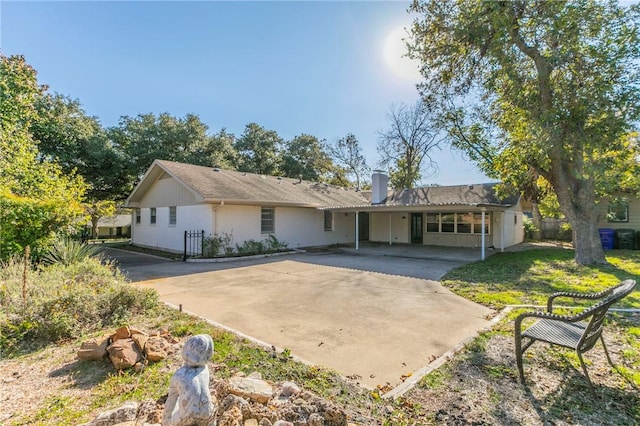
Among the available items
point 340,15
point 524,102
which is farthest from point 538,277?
point 340,15

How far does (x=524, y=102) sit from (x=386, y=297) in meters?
8.66

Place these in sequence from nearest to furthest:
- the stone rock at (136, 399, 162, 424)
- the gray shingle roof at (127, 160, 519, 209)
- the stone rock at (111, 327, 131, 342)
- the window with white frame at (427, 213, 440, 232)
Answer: the stone rock at (136, 399, 162, 424)
the stone rock at (111, 327, 131, 342)
the gray shingle roof at (127, 160, 519, 209)
the window with white frame at (427, 213, 440, 232)

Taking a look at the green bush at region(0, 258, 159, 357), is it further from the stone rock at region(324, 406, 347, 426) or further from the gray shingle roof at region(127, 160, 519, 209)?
the gray shingle roof at region(127, 160, 519, 209)

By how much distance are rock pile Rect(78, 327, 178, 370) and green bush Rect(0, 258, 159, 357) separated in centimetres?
102

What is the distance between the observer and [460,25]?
33.7 feet

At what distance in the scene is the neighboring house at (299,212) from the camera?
13.5 meters

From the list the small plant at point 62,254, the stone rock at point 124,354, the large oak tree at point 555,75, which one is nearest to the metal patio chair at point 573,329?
the stone rock at point 124,354

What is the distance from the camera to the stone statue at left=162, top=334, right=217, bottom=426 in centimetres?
200

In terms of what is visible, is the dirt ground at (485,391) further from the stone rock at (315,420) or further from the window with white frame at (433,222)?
the window with white frame at (433,222)

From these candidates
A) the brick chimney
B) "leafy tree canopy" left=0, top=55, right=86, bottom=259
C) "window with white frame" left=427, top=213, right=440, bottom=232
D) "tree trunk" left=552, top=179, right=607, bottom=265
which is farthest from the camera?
the brick chimney

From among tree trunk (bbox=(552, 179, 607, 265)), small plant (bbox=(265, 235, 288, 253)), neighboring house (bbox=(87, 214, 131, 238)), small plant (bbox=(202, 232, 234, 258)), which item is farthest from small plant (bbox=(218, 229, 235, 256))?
neighboring house (bbox=(87, 214, 131, 238))

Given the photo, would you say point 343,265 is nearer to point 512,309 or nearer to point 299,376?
point 512,309

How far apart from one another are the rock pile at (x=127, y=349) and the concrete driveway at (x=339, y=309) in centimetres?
130

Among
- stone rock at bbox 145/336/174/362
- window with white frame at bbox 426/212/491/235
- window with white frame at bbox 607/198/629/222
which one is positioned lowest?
stone rock at bbox 145/336/174/362
